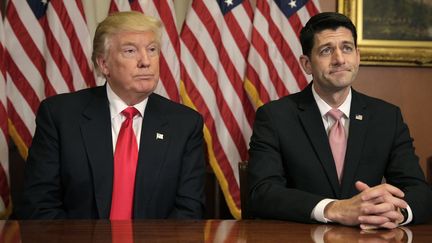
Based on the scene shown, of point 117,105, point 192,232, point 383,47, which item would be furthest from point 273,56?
point 192,232

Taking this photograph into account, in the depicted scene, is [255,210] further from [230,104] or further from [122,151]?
[230,104]

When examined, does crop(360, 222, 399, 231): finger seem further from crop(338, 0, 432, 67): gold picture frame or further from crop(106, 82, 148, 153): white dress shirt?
crop(338, 0, 432, 67): gold picture frame

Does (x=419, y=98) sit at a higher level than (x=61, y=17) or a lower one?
lower

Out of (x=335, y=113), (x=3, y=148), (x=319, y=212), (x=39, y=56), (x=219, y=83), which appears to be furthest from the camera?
(x=219, y=83)

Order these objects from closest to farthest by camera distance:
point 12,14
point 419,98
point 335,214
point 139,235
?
point 139,235
point 335,214
point 12,14
point 419,98

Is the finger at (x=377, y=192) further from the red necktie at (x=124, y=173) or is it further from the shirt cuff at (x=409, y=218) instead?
the red necktie at (x=124, y=173)

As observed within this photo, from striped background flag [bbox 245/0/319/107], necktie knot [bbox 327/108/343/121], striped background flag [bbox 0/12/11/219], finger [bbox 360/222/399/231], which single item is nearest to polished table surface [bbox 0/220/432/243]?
finger [bbox 360/222/399/231]

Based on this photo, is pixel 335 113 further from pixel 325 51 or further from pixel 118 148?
pixel 118 148

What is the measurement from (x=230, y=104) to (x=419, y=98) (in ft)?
4.93

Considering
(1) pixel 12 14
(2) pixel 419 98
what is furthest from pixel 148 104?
(2) pixel 419 98

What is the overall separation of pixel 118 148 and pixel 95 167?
148 mm

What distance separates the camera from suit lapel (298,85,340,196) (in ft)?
9.11

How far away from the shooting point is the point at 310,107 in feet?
9.64

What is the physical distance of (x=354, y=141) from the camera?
2820 mm
